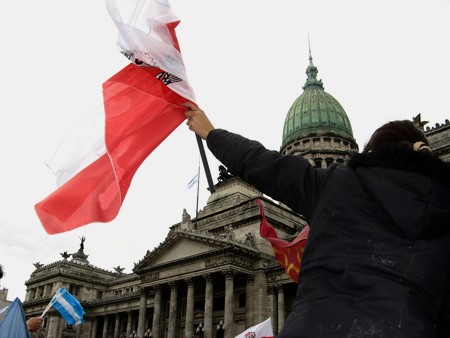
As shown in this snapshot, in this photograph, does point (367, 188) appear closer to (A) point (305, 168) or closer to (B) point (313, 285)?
(A) point (305, 168)

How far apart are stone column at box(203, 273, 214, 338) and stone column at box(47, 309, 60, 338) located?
3103 cm

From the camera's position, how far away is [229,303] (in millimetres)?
36844

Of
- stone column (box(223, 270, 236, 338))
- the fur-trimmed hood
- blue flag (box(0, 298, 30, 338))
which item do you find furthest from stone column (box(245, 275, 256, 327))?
the fur-trimmed hood

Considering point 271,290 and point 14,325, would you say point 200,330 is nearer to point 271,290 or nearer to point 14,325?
point 271,290

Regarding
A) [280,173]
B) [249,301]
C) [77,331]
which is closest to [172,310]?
[249,301]

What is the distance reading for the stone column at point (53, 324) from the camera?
191ft

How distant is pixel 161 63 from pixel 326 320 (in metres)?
4.15

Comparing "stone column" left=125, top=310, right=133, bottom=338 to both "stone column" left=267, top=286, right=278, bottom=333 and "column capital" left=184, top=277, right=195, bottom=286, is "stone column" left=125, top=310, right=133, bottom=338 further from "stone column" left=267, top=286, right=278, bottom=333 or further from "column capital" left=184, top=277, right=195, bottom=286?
"stone column" left=267, top=286, right=278, bottom=333

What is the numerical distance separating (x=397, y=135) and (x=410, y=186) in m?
0.70

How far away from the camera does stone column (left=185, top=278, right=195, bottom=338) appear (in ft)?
125

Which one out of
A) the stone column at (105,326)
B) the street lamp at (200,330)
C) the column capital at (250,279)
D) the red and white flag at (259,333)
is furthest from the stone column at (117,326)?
the red and white flag at (259,333)

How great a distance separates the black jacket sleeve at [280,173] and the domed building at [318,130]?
5622 centimetres

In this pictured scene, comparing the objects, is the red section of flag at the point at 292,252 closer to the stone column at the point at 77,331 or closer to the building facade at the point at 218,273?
the building facade at the point at 218,273

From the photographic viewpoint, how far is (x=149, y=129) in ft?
19.6
